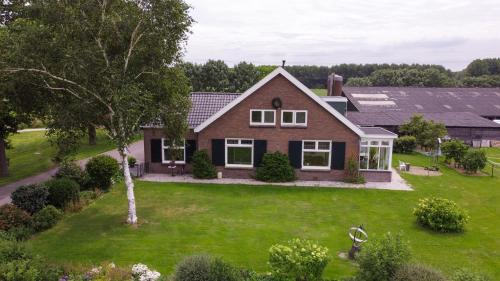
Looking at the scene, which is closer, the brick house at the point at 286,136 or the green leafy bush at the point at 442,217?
the green leafy bush at the point at 442,217

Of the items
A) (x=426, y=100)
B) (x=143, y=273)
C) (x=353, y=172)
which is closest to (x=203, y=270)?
(x=143, y=273)

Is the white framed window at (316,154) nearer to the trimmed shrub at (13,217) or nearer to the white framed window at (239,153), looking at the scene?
the white framed window at (239,153)

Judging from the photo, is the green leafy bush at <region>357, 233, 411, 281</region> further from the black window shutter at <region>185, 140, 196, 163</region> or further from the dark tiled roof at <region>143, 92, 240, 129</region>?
the dark tiled roof at <region>143, 92, 240, 129</region>

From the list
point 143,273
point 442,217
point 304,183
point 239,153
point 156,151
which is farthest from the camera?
point 156,151

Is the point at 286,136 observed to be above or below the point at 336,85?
below

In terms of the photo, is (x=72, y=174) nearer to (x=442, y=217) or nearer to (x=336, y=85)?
(x=442, y=217)

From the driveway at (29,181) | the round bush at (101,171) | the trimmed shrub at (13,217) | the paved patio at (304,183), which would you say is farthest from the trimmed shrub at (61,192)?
the paved patio at (304,183)
